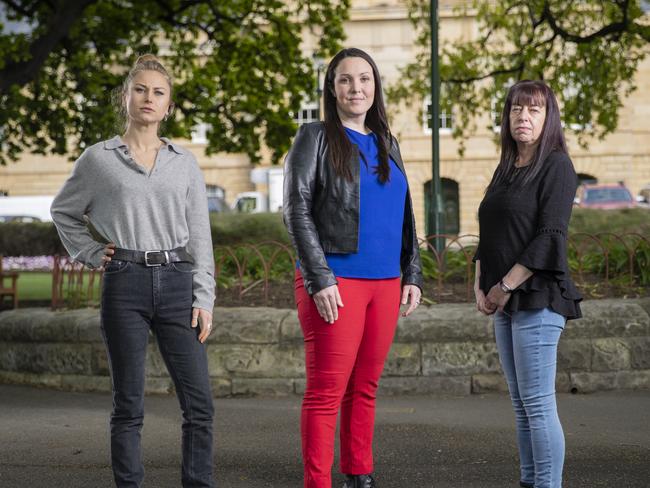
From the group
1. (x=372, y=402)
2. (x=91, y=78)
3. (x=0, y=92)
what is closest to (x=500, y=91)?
(x=91, y=78)

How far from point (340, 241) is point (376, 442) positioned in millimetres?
2139

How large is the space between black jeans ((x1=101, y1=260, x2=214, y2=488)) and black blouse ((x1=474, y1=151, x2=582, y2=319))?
133 cm

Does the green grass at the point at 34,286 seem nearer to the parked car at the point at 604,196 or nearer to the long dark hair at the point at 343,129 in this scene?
the long dark hair at the point at 343,129

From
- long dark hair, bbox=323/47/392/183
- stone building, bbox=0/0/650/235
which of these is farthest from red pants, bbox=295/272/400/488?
stone building, bbox=0/0/650/235

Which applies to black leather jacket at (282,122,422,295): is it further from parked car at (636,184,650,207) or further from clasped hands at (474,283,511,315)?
parked car at (636,184,650,207)

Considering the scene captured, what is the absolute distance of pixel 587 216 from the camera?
61.4 feet

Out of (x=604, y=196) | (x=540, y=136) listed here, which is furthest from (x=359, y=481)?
(x=604, y=196)

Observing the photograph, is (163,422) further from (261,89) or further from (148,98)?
(261,89)

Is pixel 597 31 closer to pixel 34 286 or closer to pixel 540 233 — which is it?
pixel 540 233

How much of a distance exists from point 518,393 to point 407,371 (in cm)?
331

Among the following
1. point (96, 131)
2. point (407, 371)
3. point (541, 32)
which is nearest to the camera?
point (407, 371)

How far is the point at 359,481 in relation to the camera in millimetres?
4496

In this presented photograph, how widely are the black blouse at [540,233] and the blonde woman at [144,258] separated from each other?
1250mm

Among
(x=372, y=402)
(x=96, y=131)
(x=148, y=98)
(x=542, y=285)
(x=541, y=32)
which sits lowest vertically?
(x=372, y=402)
